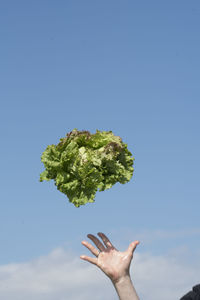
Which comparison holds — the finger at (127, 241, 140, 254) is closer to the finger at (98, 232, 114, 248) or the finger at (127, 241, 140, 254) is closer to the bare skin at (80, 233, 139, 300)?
the bare skin at (80, 233, 139, 300)

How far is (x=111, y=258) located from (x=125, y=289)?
0.67 m

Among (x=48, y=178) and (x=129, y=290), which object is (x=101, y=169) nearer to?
(x=48, y=178)

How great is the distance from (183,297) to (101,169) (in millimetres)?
4144

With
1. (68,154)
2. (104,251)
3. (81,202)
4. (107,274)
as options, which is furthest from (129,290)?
(68,154)

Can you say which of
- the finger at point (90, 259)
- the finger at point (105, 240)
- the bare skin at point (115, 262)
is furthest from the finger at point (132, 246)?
the finger at point (90, 259)

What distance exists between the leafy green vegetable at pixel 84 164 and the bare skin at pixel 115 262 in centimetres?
181

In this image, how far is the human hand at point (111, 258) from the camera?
6816 millimetres

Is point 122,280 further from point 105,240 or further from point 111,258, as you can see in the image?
point 105,240

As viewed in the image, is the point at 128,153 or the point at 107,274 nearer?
the point at 107,274

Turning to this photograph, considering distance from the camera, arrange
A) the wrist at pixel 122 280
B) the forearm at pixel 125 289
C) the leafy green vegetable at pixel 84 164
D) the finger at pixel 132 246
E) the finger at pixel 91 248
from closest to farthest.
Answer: the forearm at pixel 125 289, the wrist at pixel 122 280, the finger at pixel 132 246, the finger at pixel 91 248, the leafy green vegetable at pixel 84 164

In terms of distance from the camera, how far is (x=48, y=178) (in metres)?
9.61

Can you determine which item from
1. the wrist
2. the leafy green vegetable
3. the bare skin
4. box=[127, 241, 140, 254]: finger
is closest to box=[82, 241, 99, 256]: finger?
the bare skin

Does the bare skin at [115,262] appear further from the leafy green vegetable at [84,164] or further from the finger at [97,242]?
the leafy green vegetable at [84,164]

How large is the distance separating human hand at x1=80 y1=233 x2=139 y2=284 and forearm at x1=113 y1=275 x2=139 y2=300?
0.20 ft
